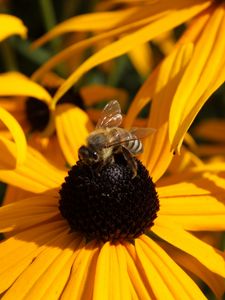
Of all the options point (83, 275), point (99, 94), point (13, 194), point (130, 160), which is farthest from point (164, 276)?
point (99, 94)

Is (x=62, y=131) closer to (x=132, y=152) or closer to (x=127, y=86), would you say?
(x=132, y=152)

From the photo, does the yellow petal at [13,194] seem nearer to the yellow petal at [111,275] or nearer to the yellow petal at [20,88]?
the yellow petal at [20,88]

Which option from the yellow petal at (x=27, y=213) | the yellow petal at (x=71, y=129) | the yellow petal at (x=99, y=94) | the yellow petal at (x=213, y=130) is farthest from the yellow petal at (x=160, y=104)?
the yellow petal at (x=213, y=130)

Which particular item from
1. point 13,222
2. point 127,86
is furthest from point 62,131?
point 127,86

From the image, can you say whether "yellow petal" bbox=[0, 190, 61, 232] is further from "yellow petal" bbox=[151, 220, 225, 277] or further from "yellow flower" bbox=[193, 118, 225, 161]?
"yellow flower" bbox=[193, 118, 225, 161]

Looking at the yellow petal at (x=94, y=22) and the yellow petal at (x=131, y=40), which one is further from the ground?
the yellow petal at (x=94, y=22)

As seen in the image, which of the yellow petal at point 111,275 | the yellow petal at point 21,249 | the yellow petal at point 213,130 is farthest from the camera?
the yellow petal at point 213,130

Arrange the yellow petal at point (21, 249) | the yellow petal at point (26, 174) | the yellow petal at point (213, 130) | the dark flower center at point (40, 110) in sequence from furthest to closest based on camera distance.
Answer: the yellow petal at point (213, 130) < the dark flower center at point (40, 110) < the yellow petal at point (26, 174) < the yellow petal at point (21, 249)

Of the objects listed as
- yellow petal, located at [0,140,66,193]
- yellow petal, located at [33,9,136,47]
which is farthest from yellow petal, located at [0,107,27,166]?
yellow petal, located at [33,9,136,47]
